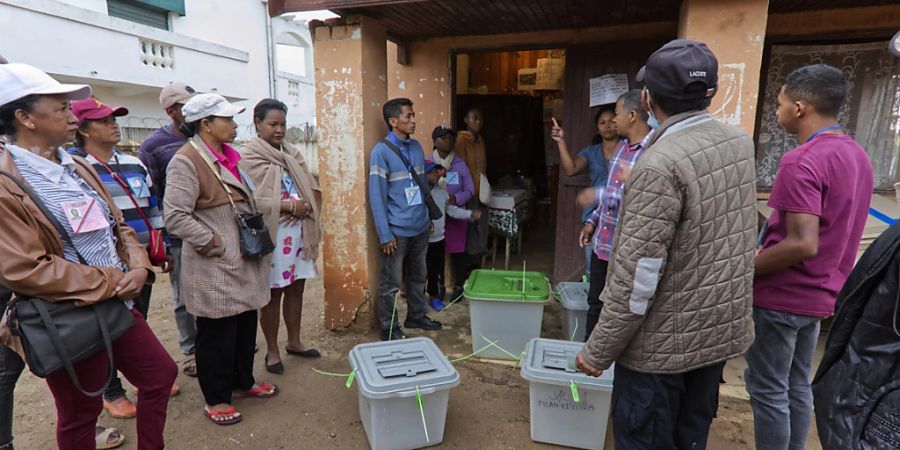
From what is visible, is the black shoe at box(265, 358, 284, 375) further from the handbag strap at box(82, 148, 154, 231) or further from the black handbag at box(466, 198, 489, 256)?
the black handbag at box(466, 198, 489, 256)

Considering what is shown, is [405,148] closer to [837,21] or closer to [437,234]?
[437,234]

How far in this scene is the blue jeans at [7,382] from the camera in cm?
210

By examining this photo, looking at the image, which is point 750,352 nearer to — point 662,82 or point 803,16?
point 662,82

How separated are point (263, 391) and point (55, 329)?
1.57 m

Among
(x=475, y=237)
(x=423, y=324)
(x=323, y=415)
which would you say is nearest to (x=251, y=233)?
(x=323, y=415)

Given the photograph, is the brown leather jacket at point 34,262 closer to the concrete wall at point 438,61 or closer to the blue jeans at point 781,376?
the blue jeans at point 781,376

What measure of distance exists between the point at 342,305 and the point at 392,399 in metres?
1.72

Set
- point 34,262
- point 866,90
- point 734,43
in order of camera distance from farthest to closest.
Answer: point 866,90 → point 734,43 → point 34,262

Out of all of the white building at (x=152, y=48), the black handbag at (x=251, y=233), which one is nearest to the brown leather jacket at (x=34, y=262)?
the black handbag at (x=251, y=233)

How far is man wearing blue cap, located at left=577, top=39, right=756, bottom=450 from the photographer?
141 centimetres

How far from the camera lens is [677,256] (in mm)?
1462

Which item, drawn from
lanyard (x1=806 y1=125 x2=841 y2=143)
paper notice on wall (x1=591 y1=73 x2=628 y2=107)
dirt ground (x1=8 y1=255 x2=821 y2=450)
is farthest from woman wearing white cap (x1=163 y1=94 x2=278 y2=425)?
paper notice on wall (x1=591 y1=73 x2=628 y2=107)

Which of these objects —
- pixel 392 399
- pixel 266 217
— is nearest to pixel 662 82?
pixel 392 399

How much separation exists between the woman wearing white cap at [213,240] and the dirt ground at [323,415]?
175 millimetres
